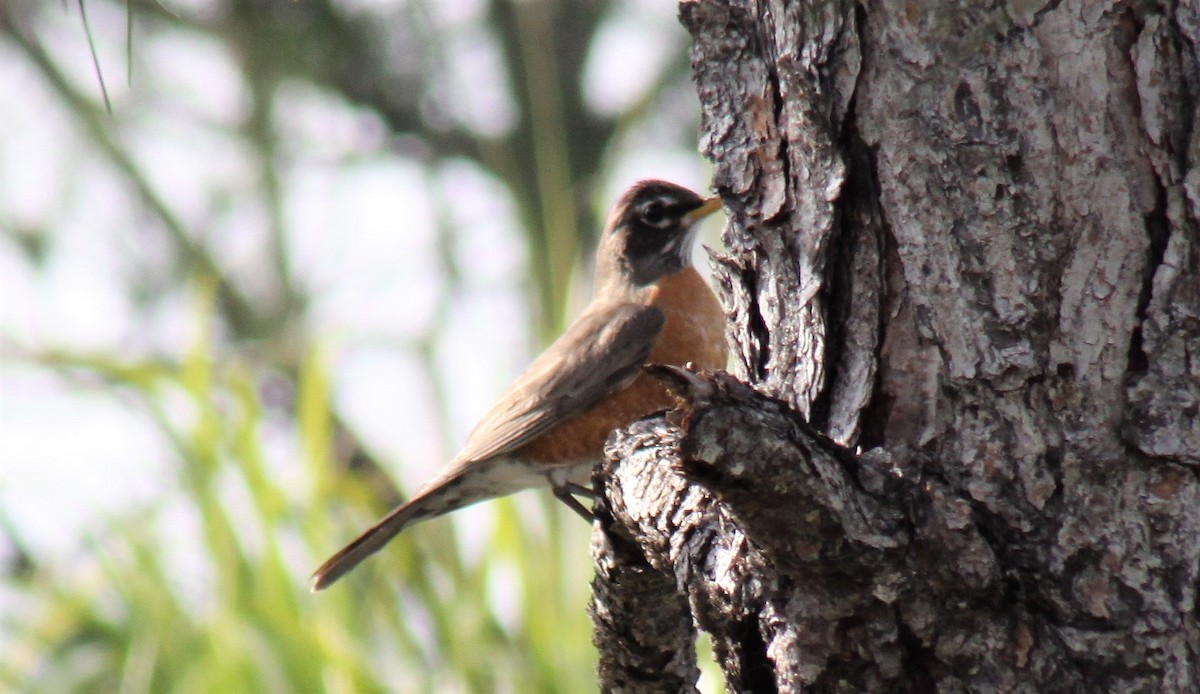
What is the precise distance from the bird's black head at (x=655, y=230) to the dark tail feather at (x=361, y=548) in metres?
1.48

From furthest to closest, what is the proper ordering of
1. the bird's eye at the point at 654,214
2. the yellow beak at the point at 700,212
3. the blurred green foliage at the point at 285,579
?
the bird's eye at the point at 654,214 → the yellow beak at the point at 700,212 → the blurred green foliage at the point at 285,579

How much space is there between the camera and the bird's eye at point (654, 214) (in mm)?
5785

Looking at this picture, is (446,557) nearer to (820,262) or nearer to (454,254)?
(820,262)

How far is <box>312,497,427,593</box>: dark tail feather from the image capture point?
15.5 feet

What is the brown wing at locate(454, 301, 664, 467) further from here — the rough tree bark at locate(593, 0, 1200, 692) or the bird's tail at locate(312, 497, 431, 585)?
the rough tree bark at locate(593, 0, 1200, 692)

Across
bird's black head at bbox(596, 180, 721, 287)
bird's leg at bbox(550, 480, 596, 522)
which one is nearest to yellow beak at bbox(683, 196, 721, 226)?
bird's black head at bbox(596, 180, 721, 287)

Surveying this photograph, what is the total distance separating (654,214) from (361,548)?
1957 mm

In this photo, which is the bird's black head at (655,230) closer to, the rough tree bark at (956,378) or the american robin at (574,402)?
the american robin at (574,402)

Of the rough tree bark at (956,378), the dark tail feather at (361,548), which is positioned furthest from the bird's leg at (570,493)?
the rough tree bark at (956,378)

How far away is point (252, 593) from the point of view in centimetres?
464

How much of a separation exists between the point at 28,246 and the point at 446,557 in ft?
16.2

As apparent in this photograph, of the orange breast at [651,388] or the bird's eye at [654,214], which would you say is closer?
the orange breast at [651,388]

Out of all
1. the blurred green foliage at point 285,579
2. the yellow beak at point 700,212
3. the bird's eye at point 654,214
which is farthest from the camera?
the bird's eye at point 654,214

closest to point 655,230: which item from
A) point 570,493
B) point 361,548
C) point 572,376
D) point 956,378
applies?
point 572,376
